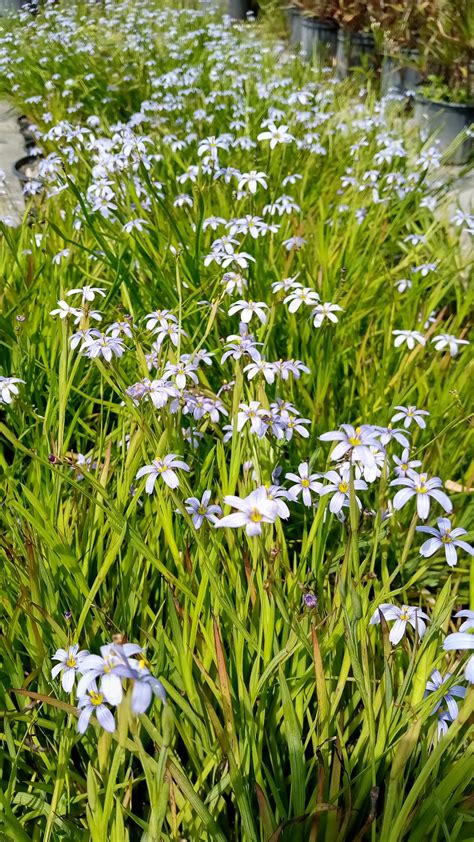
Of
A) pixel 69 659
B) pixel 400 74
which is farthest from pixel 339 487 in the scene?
pixel 400 74

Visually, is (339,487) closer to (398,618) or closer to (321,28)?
(398,618)

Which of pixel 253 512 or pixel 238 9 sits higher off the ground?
pixel 238 9

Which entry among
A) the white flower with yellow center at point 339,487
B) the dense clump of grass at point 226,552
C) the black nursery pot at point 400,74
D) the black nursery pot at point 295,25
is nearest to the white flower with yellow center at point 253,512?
the dense clump of grass at point 226,552

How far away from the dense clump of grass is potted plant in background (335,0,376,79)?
175 inches

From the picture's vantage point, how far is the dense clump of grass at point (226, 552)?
3.83 ft

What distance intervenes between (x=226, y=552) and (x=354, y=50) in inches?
303

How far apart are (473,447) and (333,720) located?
1.27m

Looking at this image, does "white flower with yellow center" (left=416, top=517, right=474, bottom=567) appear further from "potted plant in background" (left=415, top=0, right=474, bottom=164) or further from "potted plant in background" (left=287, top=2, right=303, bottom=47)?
"potted plant in background" (left=287, top=2, right=303, bottom=47)

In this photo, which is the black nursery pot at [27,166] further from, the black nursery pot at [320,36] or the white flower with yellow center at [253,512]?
the white flower with yellow center at [253,512]

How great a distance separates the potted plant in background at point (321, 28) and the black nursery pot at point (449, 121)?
9.33ft

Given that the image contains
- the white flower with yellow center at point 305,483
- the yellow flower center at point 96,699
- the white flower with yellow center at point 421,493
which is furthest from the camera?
the white flower with yellow center at point 305,483

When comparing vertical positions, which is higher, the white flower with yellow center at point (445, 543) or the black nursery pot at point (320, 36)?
the black nursery pot at point (320, 36)

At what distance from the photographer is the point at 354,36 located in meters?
7.50

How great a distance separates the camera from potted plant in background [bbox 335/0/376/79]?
743 cm
